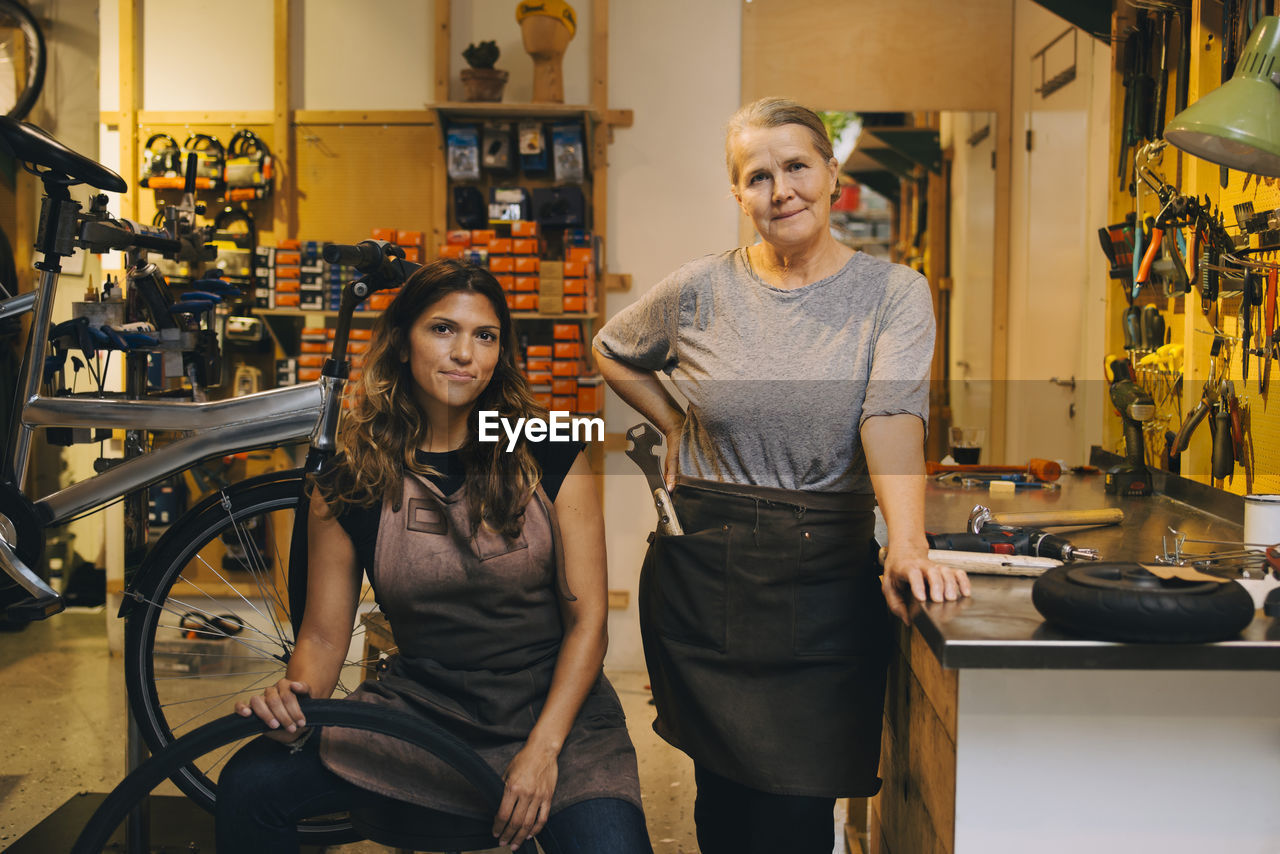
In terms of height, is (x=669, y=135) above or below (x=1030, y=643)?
above

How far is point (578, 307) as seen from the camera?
12.2ft

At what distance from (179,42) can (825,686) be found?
145 inches

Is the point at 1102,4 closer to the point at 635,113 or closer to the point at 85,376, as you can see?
the point at 635,113

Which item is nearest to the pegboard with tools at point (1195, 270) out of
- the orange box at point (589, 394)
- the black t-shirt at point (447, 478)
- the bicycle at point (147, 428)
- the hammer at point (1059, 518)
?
the hammer at point (1059, 518)

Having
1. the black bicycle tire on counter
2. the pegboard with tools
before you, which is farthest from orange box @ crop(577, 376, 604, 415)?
the black bicycle tire on counter

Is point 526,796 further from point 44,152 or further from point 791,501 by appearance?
point 44,152

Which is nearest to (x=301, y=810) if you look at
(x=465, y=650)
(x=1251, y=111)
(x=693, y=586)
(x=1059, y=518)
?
(x=465, y=650)

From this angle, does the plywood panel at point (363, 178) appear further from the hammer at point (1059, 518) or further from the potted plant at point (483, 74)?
the hammer at point (1059, 518)

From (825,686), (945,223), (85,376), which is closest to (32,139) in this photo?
(825,686)

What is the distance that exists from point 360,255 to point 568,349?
2.08 m

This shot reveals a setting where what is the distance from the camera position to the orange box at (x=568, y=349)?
3.75 m

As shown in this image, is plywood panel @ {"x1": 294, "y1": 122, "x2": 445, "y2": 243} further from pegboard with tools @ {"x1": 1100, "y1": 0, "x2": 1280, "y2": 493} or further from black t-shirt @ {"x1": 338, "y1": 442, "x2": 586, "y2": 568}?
black t-shirt @ {"x1": 338, "y1": 442, "x2": 586, "y2": 568}

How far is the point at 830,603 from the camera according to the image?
1551 millimetres

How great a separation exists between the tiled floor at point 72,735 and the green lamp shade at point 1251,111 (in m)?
1.91
